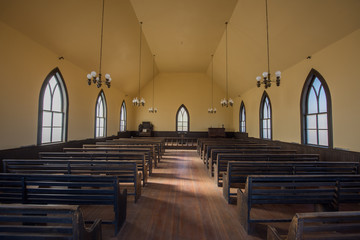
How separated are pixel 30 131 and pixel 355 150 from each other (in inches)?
323

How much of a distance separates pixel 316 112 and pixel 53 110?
843 cm

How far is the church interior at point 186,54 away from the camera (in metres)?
2.98

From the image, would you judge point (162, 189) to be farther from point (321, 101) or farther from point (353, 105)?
point (321, 101)

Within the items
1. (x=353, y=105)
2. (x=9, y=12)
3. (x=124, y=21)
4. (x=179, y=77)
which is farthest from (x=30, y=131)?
(x=179, y=77)

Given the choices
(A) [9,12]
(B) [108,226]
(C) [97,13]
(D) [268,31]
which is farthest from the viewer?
(D) [268,31]

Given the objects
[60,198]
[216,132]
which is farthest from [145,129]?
[60,198]

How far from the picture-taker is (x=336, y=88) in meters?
4.80

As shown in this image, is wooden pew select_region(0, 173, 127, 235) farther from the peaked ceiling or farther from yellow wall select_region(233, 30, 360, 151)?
the peaked ceiling

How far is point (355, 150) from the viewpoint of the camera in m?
4.26

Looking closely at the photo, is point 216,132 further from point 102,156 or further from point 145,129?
point 102,156

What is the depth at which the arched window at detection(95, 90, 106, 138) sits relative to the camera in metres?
8.92

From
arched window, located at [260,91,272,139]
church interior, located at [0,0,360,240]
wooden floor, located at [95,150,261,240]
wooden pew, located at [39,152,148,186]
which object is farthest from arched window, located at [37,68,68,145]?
arched window, located at [260,91,272,139]

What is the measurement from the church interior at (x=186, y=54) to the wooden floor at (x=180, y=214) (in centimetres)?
2

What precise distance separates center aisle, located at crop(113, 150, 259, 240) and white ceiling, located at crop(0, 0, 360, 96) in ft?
15.5
